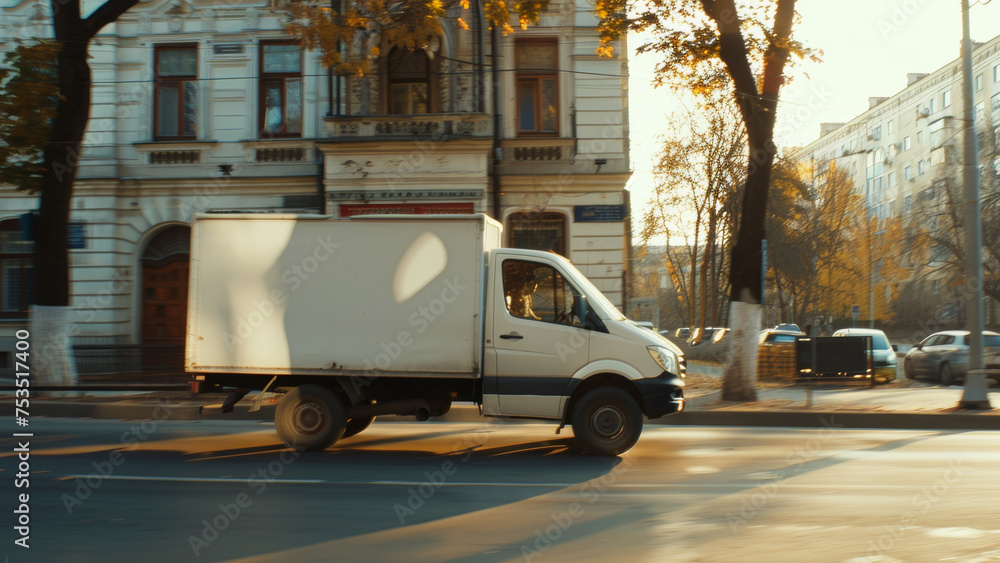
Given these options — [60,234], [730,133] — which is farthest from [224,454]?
[730,133]

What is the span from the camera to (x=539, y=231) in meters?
19.8

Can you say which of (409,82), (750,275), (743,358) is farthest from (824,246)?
(743,358)

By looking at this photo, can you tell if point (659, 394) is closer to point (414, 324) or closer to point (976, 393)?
point (414, 324)

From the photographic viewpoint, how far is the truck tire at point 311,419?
29.2ft

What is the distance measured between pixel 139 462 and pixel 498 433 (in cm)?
452

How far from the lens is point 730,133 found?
35812 mm

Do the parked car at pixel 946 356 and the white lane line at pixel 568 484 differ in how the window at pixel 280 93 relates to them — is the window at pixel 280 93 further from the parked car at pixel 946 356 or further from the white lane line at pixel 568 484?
the parked car at pixel 946 356

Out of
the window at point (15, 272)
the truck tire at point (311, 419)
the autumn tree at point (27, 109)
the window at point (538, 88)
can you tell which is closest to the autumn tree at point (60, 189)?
the autumn tree at point (27, 109)

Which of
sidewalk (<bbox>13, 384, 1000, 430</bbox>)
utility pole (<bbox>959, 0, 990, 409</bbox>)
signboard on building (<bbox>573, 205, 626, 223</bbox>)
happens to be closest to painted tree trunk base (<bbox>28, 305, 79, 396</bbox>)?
sidewalk (<bbox>13, 384, 1000, 430</bbox>)

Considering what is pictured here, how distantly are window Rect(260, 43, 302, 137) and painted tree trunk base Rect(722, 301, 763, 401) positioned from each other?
39.8 feet

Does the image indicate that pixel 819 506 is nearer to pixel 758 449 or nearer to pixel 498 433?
pixel 758 449

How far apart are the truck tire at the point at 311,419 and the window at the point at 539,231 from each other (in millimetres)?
11323

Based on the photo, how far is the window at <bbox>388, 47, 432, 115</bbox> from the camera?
19.8 m

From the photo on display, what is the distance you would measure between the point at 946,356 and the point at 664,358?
16166 mm
